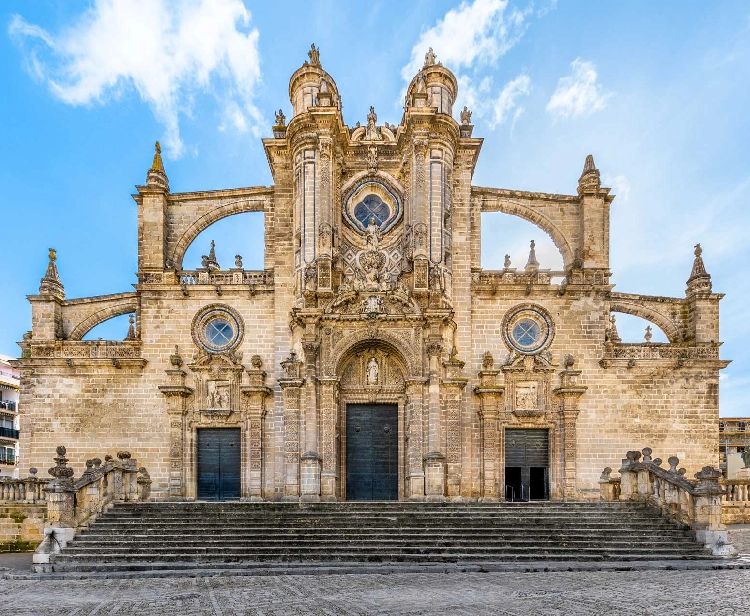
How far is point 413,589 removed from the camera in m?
11.1

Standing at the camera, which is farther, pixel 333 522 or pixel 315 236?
pixel 315 236

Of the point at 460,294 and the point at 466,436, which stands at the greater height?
the point at 460,294

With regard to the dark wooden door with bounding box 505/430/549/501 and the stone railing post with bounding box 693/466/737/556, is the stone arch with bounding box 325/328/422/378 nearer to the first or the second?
the dark wooden door with bounding box 505/430/549/501

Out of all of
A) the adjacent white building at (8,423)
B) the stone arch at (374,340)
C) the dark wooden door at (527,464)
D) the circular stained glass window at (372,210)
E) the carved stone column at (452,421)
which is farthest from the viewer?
the adjacent white building at (8,423)

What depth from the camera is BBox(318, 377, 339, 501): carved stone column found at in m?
19.7

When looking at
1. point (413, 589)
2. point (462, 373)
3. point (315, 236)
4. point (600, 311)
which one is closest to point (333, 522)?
point (413, 589)

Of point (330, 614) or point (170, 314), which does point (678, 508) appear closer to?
point (330, 614)

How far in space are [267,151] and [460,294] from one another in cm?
948

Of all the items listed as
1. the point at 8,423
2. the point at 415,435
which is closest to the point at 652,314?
the point at 415,435

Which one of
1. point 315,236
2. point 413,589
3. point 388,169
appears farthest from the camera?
point 388,169

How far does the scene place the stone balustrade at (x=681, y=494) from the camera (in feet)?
47.4


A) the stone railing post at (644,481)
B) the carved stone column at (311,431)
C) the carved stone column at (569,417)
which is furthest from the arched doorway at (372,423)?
the stone railing post at (644,481)

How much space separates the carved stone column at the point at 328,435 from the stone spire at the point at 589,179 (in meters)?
12.2

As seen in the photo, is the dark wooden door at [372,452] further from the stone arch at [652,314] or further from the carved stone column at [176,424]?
the stone arch at [652,314]
